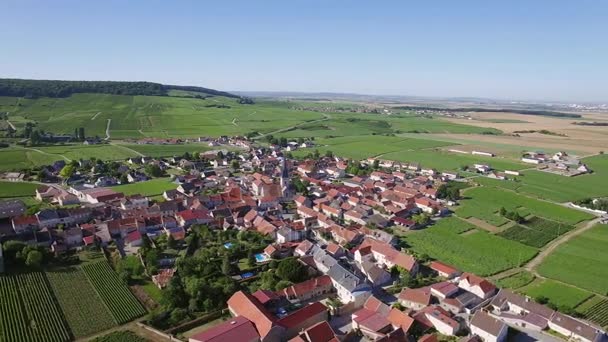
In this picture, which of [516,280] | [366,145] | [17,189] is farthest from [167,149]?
[516,280]

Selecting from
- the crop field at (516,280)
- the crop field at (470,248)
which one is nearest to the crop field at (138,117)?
the crop field at (470,248)

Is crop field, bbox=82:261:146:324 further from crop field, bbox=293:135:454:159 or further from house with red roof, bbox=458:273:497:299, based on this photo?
crop field, bbox=293:135:454:159

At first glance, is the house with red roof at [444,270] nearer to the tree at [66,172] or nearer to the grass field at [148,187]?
the grass field at [148,187]

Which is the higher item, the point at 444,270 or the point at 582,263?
the point at 444,270

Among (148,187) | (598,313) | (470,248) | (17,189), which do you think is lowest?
(598,313)

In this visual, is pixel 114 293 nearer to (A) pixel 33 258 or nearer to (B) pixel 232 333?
(A) pixel 33 258

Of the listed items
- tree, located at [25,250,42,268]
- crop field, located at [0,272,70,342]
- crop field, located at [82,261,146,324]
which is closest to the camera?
crop field, located at [0,272,70,342]

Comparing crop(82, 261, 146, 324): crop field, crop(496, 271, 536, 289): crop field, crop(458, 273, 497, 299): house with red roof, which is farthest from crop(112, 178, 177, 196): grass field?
crop(496, 271, 536, 289): crop field

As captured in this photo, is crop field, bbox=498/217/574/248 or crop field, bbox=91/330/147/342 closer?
crop field, bbox=91/330/147/342
